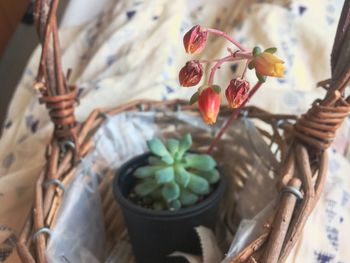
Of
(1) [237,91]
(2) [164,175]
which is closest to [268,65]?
(1) [237,91]

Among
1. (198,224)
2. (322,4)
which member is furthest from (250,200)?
(322,4)

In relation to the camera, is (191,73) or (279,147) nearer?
(191,73)

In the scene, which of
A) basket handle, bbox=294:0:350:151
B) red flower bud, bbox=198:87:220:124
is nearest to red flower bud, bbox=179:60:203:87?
red flower bud, bbox=198:87:220:124

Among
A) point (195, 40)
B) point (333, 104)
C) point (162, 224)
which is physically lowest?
point (162, 224)

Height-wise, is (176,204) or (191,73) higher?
(191,73)

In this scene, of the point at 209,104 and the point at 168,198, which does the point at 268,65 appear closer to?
the point at 209,104
